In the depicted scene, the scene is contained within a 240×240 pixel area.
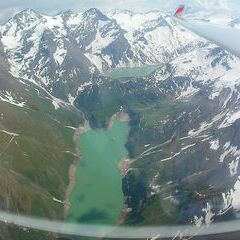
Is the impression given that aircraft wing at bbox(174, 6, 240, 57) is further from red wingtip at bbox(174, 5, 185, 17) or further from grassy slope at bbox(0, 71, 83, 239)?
grassy slope at bbox(0, 71, 83, 239)

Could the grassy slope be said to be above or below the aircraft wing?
below

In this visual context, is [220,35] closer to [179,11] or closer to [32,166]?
[179,11]

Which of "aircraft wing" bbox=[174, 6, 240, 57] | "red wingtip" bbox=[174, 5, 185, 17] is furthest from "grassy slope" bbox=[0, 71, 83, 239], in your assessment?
"aircraft wing" bbox=[174, 6, 240, 57]

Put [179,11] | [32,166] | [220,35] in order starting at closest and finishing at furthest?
[220,35]
[179,11]
[32,166]

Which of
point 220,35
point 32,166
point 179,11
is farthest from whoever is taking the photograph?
point 32,166

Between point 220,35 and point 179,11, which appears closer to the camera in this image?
point 220,35

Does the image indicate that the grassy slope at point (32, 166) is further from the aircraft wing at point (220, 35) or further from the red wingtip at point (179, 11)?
the aircraft wing at point (220, 35)

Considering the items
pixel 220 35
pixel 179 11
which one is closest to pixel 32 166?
pixel 179 11

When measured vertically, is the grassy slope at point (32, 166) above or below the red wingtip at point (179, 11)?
below

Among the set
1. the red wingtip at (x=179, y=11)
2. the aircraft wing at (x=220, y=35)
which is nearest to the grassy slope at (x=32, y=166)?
the red wingtip at (x=179, y=11)

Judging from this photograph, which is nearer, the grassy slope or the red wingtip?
the red wingtip

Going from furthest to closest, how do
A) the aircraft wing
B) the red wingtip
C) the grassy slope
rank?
the grassy slope, the red wingtip, the aircraft wing

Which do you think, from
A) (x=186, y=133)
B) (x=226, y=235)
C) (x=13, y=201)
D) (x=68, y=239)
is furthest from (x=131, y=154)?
(x=226, y=235)

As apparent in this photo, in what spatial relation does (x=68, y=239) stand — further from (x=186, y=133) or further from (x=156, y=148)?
(x=186, y=133)
